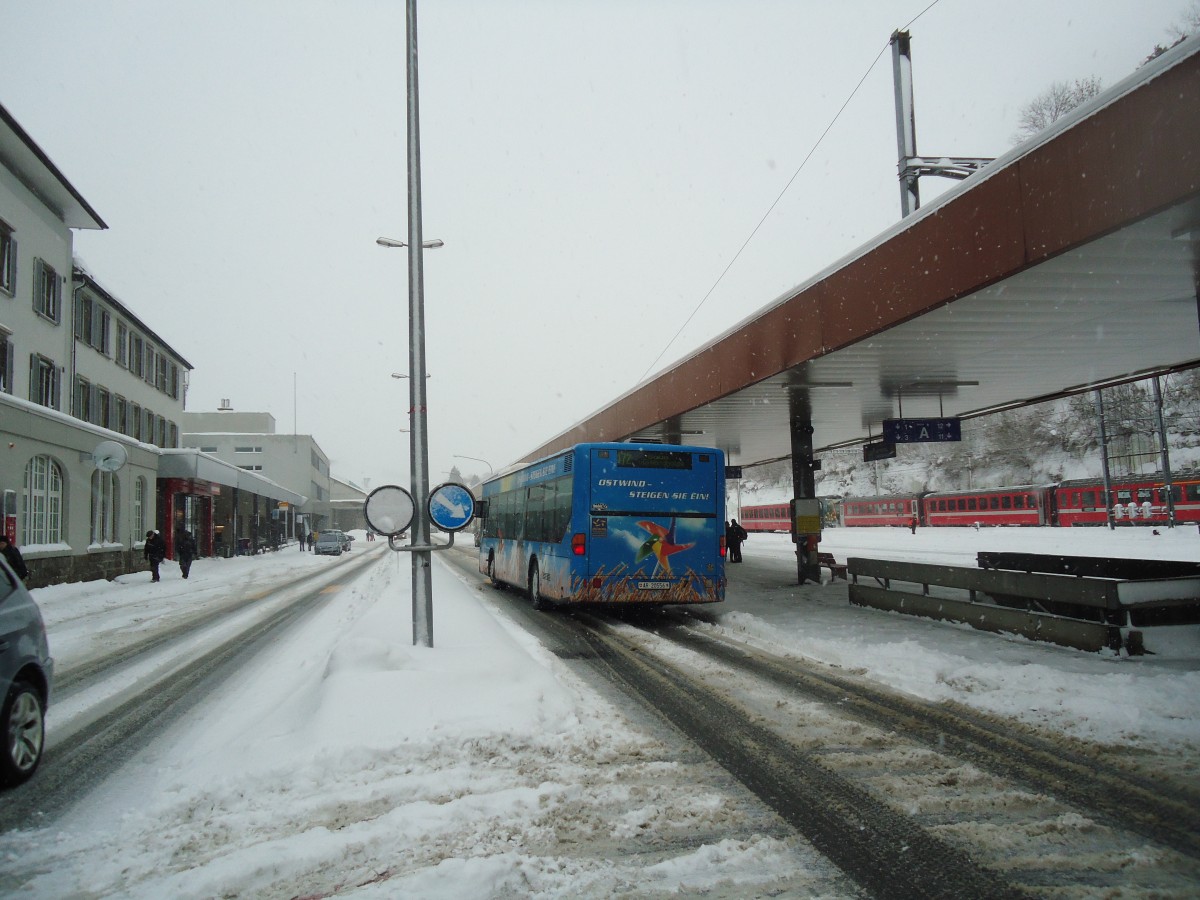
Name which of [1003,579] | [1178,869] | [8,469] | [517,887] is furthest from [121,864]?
[8,469]

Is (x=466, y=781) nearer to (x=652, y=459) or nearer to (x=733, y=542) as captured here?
(x=652, y=459)

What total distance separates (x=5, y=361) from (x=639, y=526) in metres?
21.0

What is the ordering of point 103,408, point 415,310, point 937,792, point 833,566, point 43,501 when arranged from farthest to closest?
point 103,408 → point 43,501 → point 833,566 → point 415,310 → point 937,792

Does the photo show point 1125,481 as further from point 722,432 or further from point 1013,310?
point 1013,310

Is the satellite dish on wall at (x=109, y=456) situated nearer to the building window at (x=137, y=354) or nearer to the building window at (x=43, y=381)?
the building window at (x=43, y=381)

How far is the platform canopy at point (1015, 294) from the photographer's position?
21.4 feet

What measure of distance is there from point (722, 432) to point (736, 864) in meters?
19.3

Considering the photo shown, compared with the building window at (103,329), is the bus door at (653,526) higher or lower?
lower

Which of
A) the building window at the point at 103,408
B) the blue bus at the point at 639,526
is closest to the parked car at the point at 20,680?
the blue bus at the point at 639,526

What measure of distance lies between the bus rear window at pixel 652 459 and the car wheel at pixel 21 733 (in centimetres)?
905

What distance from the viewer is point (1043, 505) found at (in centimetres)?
4478

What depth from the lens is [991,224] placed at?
8.10 meters

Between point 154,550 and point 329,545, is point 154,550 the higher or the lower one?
the higher one

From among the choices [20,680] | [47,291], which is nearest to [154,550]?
[47,291]
